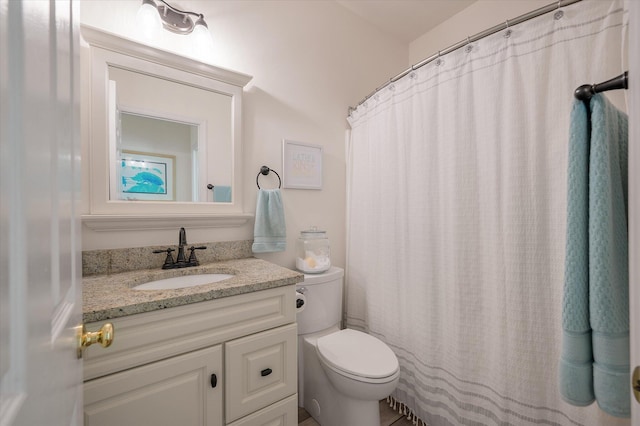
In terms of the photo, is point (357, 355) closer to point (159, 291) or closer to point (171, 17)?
point (159, 291)

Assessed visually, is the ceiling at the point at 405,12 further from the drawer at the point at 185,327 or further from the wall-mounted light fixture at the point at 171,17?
the drawer at the point at 185,327

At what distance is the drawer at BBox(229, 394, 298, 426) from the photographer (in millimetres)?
1074

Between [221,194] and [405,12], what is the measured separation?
1.99 metres

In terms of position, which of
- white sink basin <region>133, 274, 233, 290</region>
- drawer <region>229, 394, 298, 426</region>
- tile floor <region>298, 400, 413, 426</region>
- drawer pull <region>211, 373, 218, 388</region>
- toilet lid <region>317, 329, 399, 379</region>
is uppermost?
white sink basin <region>133, 274, 233, 290</region>

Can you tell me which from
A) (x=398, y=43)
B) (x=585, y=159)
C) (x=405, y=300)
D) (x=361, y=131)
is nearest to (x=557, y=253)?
(x=585, y=159)

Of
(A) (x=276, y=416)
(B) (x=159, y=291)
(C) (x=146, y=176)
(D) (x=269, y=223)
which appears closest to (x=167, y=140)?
(C) (x=146, y=176)

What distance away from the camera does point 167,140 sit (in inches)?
55.5

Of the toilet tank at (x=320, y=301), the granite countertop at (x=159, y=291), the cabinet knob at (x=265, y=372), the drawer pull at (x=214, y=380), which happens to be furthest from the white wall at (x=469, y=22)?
the drawer pull at (x=214, y=380)

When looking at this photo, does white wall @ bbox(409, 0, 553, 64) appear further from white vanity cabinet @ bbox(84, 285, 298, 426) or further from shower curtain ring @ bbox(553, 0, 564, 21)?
white vanity cabinet @ bbox(84, 285, 298, 426)

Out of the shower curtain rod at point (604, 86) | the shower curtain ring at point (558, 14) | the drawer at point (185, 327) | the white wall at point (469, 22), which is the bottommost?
the drawer at point (185, 327)

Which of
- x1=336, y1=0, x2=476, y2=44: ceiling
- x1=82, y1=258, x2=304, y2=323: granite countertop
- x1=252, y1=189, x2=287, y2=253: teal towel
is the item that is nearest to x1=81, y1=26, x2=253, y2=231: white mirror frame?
x1=252, y1=189, x2=287, y2=253: teal towel

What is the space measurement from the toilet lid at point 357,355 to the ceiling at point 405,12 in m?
2.37

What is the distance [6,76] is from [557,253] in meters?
1.46

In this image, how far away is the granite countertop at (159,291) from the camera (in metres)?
0.84
